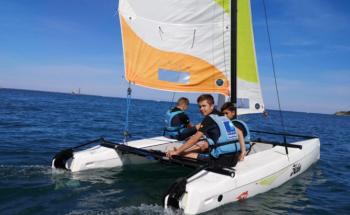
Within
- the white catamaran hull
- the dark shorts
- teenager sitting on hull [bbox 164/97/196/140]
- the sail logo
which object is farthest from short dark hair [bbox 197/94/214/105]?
the sail logo

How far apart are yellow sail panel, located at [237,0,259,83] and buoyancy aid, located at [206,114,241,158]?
310 centimetres

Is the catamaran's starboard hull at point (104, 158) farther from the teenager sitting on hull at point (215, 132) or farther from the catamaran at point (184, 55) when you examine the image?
the teenager sitting on hull at point (215, 132)

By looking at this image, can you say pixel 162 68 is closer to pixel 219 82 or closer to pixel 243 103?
pixel 219 82

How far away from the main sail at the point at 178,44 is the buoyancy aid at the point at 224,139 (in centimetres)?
248

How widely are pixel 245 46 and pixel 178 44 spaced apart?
5.96ft

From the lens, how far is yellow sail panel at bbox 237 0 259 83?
820cm

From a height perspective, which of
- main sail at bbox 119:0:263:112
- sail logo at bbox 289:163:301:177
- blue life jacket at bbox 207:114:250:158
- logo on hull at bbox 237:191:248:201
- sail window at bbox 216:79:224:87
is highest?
main sail at bbox 119:0:263:112

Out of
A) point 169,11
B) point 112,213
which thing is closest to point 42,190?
point 112,213

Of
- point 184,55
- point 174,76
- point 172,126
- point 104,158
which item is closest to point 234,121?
point 172,126

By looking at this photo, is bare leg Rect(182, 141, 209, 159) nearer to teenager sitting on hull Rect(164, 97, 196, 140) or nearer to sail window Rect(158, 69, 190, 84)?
teenager sitting on hull Rect(164, 97, 196, 140)

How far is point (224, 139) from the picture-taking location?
543 centimetres

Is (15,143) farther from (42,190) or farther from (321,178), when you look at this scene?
(321,178)

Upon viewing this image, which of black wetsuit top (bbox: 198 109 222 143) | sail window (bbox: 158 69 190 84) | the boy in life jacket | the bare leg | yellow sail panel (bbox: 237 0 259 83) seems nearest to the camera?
black wetsuit top (bbox: 198 109 222 143)

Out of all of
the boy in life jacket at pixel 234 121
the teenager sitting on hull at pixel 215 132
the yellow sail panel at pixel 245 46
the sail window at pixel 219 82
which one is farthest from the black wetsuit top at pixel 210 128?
the yellow sail panel at pixel 245 46
